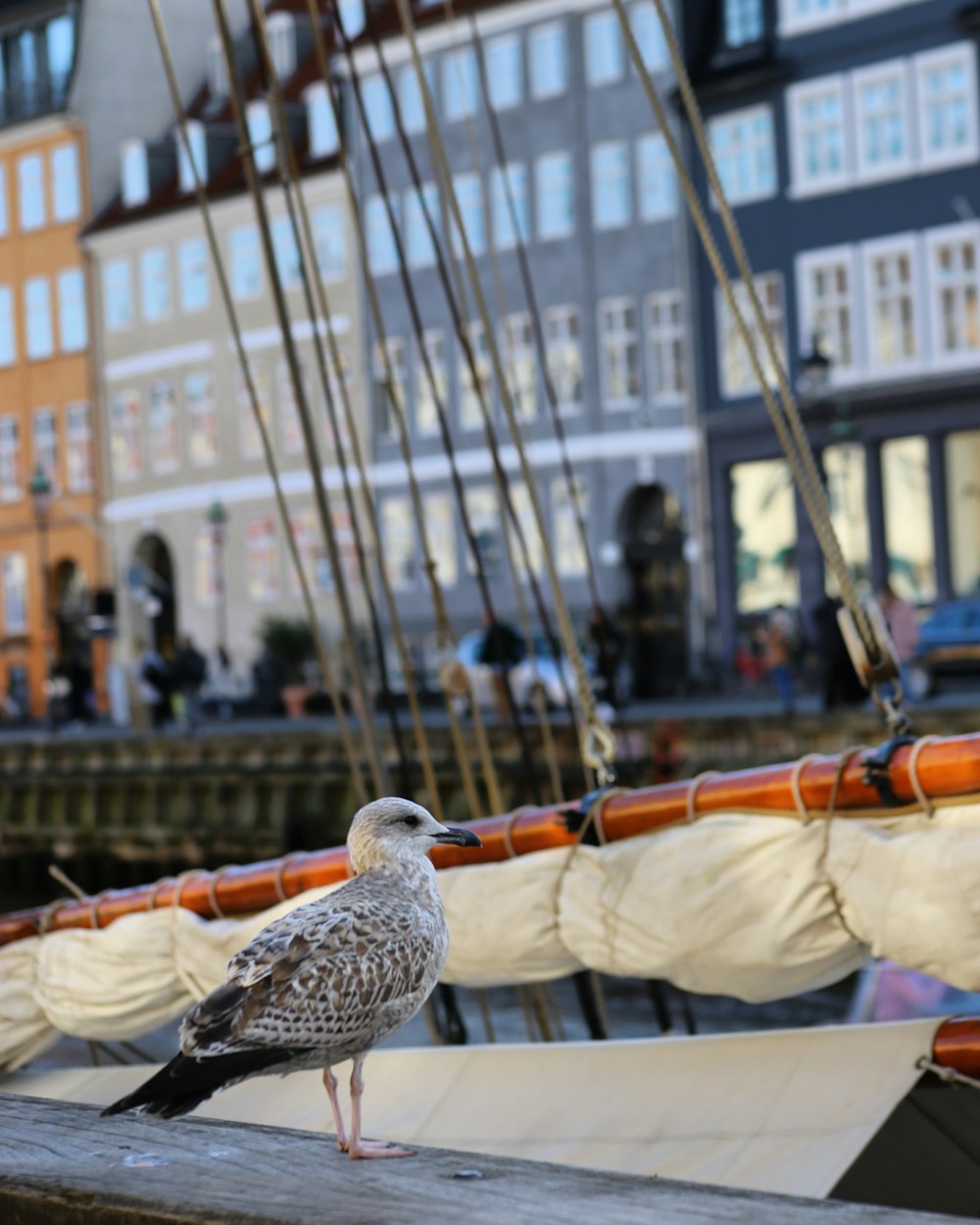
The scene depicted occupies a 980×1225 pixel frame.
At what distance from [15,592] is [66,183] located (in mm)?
9058

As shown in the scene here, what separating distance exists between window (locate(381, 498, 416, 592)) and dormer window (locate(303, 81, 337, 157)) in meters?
6.88

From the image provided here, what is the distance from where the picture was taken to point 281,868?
15.8 feet

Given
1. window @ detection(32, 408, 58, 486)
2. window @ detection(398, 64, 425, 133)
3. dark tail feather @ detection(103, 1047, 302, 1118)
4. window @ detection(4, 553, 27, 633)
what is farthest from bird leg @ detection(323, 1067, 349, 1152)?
window @ detection(4, 553, 27, 633)

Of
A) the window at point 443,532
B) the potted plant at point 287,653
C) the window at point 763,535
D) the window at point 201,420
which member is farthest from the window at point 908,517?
the window at point 201,420

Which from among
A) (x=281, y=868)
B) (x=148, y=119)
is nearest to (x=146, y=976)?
(x=281, y=868)

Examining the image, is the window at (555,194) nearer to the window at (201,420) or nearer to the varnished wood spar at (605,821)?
the window at (201,420)

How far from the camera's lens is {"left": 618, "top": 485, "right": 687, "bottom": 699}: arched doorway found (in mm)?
36656

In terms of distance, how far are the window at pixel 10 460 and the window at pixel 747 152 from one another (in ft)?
69.6

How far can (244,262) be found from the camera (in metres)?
44.7

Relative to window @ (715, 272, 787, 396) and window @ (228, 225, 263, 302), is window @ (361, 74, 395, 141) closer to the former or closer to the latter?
window @ (228, 225, 263, 302)

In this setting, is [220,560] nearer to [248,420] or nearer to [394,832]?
[248,420]

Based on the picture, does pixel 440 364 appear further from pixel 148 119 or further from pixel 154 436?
pixel 148 119

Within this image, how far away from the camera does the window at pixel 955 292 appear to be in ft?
107

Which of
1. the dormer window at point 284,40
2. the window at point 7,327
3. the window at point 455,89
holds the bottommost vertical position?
the window at point 7,327
